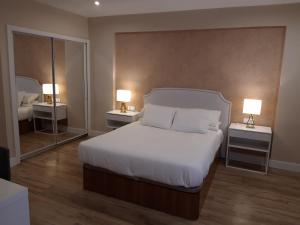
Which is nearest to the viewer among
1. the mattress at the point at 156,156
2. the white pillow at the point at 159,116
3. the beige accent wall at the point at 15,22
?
the mattress at the point at 156,156

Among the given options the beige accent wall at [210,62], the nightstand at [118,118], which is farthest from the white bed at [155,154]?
the beige accent wall at [210,62]

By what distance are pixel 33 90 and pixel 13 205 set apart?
287cm

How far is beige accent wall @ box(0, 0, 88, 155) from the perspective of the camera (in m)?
3.24

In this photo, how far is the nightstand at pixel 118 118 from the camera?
171 inches

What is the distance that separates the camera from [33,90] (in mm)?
3783

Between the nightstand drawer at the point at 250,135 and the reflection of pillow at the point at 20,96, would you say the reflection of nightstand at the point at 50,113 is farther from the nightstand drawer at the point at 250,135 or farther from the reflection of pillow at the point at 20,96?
the nightstand drawer at the point at 250,135

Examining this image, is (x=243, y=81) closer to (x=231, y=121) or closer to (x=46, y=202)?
(x=231, y=121)

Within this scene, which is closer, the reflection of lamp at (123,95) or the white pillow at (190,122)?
the white pillow at (190,122)

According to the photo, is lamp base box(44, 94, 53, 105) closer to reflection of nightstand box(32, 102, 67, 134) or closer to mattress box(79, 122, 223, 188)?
reflection of nightstand box(32, 102, 67, 134)

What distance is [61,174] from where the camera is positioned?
3.36 m

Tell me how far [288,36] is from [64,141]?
4.25 metres

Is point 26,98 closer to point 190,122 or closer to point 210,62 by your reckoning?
point 190,122

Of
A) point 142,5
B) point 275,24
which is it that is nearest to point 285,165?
point 275,24

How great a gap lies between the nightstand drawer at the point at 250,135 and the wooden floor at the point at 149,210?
56cm
